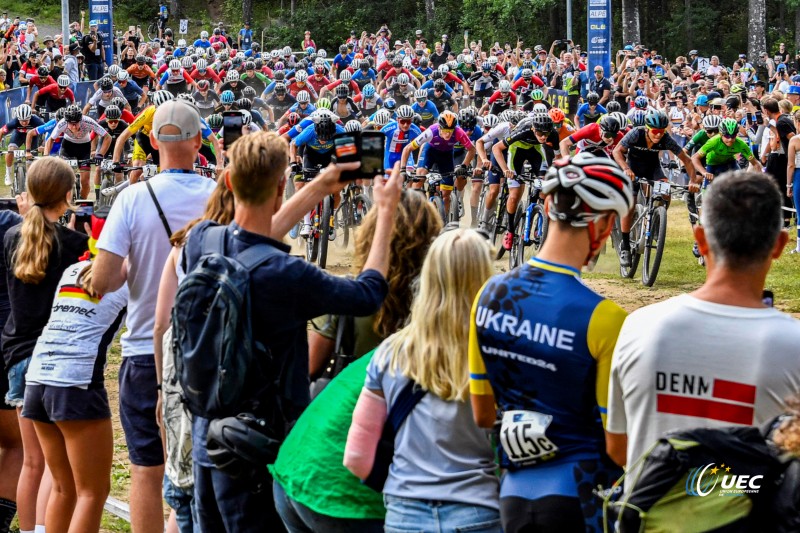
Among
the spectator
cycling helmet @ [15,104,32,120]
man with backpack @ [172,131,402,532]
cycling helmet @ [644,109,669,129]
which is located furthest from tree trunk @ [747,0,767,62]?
the spectator

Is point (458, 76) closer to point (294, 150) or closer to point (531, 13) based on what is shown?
point (294, 150)

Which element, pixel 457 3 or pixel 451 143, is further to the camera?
pixel 457 3

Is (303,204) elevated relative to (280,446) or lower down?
elevated

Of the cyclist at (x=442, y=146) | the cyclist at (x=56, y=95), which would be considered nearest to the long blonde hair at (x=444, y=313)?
the cyclist at (x=442, y=146)

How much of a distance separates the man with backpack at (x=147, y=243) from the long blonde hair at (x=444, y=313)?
168 centimetres

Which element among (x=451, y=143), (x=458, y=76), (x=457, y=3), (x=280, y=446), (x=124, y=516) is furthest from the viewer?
(x=457, y=3)

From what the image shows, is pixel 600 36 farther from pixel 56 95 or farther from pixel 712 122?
pixel 712 122

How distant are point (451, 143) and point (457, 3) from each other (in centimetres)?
4606

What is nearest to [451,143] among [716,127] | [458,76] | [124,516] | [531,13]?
[716,127]

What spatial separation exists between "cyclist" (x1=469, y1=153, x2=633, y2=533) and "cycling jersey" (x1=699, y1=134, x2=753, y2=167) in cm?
1268

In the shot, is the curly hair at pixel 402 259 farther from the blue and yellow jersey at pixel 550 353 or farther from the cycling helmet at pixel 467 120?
the cycling helmet at pixel 467 120

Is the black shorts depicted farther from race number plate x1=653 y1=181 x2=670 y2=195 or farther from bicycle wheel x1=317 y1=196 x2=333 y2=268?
bicycle wheel x1=317 y1=196 x2=333 y2=268

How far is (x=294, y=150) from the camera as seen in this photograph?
16.7 m

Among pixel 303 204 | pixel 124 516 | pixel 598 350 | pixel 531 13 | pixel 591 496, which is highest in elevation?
pixel 531 13
